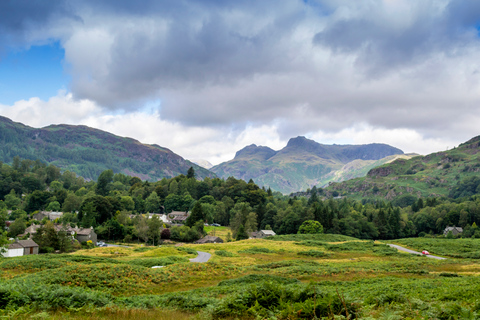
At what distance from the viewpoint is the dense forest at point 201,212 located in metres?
100

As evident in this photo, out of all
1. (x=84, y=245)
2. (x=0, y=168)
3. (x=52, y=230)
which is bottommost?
(x=84, y=245)

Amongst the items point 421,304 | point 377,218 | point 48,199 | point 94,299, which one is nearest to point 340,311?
point 421,304

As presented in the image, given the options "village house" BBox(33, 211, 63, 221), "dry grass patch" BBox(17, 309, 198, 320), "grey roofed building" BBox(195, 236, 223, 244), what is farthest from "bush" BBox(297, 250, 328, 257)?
"village house" BBox(33, 211, 63, 221)

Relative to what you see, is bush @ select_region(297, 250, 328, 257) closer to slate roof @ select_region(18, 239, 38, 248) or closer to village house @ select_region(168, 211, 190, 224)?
slate roof @ select_region(18, 239, 38, 248)

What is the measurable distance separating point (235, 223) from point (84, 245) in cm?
4835

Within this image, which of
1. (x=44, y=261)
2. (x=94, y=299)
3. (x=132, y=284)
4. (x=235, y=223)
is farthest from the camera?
(x=235, y=223)

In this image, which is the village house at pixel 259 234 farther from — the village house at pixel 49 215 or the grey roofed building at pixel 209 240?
the village house at pixel 49 215

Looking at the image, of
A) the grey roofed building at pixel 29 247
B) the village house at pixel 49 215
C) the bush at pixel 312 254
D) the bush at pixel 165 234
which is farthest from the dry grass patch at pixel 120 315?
the village house at pixel 49 215

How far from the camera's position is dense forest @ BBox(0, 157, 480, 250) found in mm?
100375

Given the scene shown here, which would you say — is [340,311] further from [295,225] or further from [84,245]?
[295,225]

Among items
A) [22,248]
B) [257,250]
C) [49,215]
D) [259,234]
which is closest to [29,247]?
[22,248]

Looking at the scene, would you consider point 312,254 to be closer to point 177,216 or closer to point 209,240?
point 209,240

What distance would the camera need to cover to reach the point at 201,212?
111 m

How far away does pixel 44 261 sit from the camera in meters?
39.7
